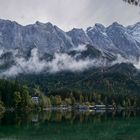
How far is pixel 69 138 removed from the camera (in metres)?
75.0

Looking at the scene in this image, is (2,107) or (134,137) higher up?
(2,107)

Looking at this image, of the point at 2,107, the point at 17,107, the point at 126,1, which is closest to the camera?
the point at 126,1

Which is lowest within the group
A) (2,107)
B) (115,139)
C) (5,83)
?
(115,139)

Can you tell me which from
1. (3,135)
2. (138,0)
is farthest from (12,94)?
(138,0)

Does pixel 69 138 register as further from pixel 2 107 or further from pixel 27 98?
pixel 27 98

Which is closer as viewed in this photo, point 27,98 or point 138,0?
point 138,0

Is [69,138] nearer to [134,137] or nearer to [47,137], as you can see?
[47,137]

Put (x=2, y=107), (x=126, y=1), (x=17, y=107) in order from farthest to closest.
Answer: (x=17, y=107)
(x=2, y=107)
(x=126, y=1)

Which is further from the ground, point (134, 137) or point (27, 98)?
point (27, 98)

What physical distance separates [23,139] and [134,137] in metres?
20.8

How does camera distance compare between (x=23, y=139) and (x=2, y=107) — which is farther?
(x=2, y=107)

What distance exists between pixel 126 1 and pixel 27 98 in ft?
519

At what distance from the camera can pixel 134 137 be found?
258 ft

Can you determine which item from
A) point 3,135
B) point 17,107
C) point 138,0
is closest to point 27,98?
point 17,107
